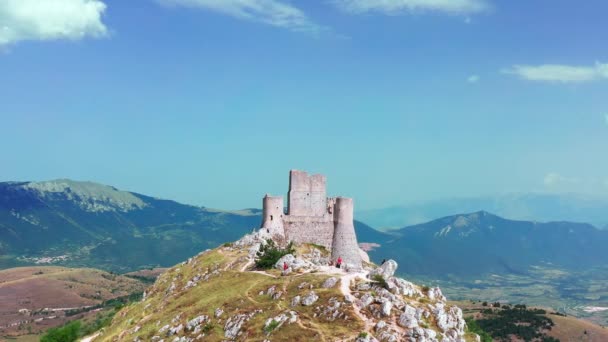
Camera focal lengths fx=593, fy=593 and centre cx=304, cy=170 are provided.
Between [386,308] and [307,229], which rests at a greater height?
[307,229]

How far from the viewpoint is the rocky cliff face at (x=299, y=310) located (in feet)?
195

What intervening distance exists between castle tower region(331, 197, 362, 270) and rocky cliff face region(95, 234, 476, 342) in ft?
42.8

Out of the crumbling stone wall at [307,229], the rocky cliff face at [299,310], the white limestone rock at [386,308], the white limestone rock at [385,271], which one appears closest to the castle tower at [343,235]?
the crumbling stone wall at [307,229]

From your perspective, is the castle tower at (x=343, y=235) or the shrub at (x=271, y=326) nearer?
the shrub at (x=271, y=326)

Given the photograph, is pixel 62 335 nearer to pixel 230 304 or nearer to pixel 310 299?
pixel 230 304

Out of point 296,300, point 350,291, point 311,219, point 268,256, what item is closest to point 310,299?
point 296,300

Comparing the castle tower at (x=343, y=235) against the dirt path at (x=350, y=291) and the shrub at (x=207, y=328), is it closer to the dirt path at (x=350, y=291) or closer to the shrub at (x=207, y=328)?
the dirt path at (x=350, y=291)

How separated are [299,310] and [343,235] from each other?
129 ft

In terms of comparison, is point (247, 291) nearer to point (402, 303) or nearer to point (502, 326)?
point (402, 303)

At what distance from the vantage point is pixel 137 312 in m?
93.4

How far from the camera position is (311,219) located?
335ft

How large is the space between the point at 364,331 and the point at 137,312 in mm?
48536

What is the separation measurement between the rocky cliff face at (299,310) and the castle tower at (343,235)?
13057mm

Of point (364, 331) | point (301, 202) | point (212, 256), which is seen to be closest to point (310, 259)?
point (301, 202)
